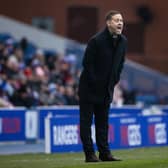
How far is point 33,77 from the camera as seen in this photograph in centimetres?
2514

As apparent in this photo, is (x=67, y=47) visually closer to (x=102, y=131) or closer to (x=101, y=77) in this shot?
(x=102, y=131)

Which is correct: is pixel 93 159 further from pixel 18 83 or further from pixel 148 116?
pixel 18 83

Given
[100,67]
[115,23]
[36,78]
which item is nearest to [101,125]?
[100,67]

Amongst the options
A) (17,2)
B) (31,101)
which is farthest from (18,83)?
(17,2)

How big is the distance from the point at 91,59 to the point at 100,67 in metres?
0.20

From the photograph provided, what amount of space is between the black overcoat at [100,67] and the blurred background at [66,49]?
11.0 meters

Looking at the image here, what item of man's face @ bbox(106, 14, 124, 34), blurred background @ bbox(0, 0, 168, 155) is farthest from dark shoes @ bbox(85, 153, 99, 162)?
blurred background @ bbox(0, 0, 168, 155)

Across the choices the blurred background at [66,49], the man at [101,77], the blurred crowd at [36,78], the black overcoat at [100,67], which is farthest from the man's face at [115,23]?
the blurred background at [66,49]

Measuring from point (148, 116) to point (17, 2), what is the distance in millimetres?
11551

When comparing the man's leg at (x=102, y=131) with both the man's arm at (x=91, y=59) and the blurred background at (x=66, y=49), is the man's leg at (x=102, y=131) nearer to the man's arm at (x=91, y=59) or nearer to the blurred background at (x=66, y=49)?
the man's arm at (x=91, y=59)

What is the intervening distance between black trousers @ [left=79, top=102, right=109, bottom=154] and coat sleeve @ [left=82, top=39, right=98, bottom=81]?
1.56 ft

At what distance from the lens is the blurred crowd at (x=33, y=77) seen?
2345cm

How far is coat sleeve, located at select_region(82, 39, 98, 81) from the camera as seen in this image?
11.9 m

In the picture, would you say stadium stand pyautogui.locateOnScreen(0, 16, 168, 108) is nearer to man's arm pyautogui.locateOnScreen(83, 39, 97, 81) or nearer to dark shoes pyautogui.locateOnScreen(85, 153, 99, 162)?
dark shoes pyautogui.locateOnScreen(85, 153, 99, 162)
